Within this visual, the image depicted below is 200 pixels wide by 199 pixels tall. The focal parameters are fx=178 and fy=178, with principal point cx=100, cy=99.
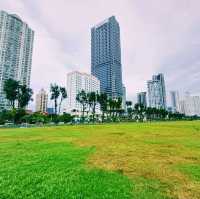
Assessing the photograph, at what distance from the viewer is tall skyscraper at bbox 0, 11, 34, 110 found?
439 ft

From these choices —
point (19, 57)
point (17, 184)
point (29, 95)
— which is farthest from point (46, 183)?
point (19, 57)

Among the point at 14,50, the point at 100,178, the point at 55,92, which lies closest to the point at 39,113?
the point at 55,92

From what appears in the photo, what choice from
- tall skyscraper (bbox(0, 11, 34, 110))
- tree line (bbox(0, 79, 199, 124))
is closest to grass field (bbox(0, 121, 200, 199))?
tree line (bbox(0, 79, 199, 124))

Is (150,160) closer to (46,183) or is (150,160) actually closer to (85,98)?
(46,183)

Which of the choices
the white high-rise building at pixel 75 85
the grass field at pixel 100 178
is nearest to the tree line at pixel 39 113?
the white high-rise building at pixel 75 85

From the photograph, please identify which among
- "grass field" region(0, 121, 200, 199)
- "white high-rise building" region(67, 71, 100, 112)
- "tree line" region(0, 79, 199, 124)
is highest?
"white high-rise building" region(67, 71, 100, 112)

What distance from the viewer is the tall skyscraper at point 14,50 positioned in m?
134

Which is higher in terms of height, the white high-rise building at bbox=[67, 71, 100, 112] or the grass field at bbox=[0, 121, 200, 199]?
the white high-rise building at bbox=[67, 71, 100, 112]

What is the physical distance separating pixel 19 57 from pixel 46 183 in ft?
512

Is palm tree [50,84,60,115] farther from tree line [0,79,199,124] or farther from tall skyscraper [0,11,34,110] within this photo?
tall skyscraper [0,11,34,110]

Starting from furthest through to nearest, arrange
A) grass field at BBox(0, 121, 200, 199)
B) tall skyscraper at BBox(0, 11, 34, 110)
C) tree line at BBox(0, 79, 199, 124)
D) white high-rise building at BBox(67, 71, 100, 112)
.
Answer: white high-rise building at BBox(67, 71, 100, 112)
tall skyscraper at BBox(0, 11, 34, 110)
tree line at BBox(0, 79, 199, 124)
grass field at BBox(0, 121, 200, 199)

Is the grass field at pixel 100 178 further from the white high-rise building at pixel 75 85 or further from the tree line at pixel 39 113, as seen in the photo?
the white high-rise building at pixel 75 85

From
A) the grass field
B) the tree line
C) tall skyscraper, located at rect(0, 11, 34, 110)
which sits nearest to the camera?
the grass field

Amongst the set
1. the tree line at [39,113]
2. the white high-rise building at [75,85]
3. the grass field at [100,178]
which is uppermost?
the white high-rise building at [75,85]
